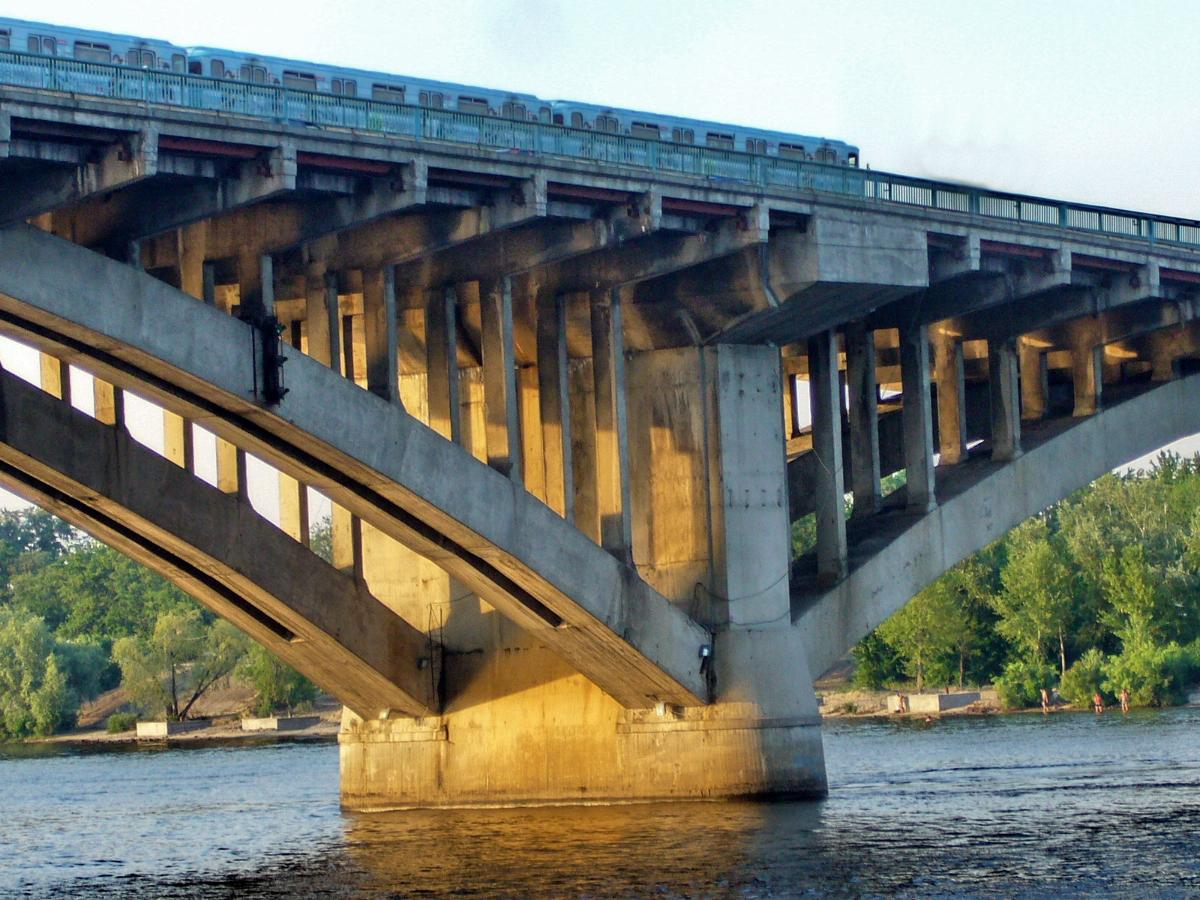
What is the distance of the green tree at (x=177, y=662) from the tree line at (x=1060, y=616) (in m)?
37.8

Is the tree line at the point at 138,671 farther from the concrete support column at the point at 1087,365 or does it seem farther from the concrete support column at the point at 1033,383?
the concrete support column at the point at 1087,365

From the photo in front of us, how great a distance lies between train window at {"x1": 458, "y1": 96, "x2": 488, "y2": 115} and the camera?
42.9 metres

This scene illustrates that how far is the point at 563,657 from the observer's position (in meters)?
45.1

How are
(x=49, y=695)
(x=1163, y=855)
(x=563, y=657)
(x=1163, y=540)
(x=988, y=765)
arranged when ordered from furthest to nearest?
1. (x=49, y=695)
2. (x=1163, y=540)
3. (x=988, y=765)
4. (x=563, y=657)
5. (x=1163, y=855)

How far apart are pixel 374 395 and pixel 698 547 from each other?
31.4 feet

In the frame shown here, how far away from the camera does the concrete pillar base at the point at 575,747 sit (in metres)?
45.2

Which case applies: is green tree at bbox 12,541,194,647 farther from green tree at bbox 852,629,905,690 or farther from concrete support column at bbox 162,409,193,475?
concrete support column at bbox 162,409,193,475

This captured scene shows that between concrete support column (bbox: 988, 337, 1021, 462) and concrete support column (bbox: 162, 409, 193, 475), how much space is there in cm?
1882

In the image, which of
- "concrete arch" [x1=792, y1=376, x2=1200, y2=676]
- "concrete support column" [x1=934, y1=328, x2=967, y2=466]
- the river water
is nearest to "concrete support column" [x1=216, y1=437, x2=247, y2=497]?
the river water

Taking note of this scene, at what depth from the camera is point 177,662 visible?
132 meters

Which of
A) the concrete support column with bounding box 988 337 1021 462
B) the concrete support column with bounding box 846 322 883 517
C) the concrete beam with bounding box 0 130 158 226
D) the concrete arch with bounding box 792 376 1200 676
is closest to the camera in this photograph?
the concrete beam with bounding box 0 130 158 226

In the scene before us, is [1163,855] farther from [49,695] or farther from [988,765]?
[49,695]

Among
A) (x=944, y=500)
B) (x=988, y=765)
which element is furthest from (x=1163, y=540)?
(x=944, y=500)

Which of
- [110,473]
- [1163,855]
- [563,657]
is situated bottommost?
[1163,855]
